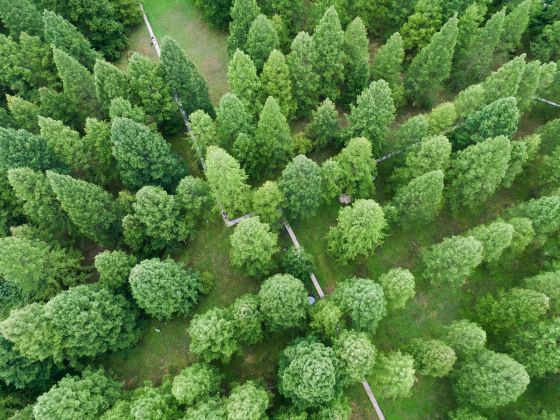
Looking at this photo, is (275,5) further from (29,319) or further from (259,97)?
(29,319)

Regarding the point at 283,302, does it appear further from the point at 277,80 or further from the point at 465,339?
the point at 277,80

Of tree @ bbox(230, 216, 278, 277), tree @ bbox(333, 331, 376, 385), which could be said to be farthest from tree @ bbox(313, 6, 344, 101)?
tree @ bbox(333, 331, 376, 385)

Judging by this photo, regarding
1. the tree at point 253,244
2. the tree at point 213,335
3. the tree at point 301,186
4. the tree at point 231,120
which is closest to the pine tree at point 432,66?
the tree at point 301,186

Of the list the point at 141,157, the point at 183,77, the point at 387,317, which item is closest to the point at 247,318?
the point at 387,317

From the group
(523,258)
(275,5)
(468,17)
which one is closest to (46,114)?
(275,5)

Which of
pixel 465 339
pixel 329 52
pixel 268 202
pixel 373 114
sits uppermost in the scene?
pixel 329 52

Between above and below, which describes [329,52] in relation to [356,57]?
below
